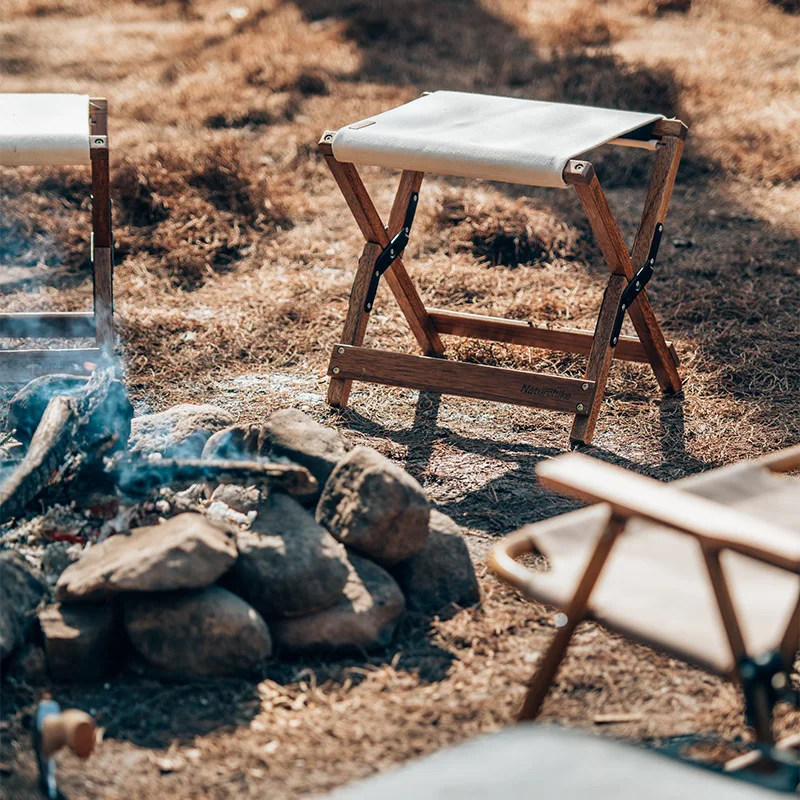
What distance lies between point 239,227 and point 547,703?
4035 mm

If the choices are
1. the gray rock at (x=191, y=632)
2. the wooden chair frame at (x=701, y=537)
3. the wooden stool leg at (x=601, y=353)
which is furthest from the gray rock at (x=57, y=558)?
the wooden stool leg at (x=601, y=353)

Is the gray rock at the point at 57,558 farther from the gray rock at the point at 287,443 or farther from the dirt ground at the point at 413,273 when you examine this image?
the gray rock at the point at 287,443

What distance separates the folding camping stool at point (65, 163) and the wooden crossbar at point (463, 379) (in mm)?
856

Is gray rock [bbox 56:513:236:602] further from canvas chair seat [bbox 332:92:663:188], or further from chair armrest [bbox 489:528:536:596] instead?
canvas chair seat [bbox 332:92:663:188]

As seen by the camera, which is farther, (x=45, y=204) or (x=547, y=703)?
(x=45, y=204)

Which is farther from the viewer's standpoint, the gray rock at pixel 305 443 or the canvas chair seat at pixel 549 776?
the gray rock at pixel 305 443

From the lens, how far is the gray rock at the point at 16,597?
245 cm

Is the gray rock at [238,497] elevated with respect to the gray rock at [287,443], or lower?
lower

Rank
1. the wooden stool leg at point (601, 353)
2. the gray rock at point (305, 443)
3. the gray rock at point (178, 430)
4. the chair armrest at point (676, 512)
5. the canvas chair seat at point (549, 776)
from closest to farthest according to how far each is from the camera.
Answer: the canvas chair seat at point (549, 776)
the chair armrest at point (676, 512)
the gray rock at point (305, 443)
the gray rock at point (178, 430)
the wooden stool leg at point (601, 353)

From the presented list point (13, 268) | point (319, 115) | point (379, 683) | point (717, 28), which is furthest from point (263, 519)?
point (717, 28)

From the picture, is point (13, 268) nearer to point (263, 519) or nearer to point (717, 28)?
point (263, 519)

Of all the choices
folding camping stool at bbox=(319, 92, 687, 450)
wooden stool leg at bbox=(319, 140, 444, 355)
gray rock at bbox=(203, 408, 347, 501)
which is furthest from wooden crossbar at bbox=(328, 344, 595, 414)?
gray rock at bbox=(203, 408, 347, 501)

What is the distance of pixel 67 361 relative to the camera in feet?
13.1

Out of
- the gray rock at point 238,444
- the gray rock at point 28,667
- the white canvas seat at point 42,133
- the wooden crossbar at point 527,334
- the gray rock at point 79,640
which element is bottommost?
the gray rock at point 28,667
